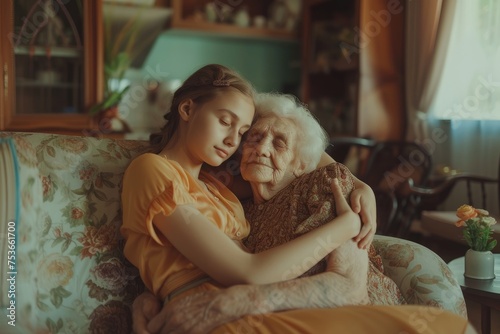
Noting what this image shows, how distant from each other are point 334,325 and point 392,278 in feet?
1.45

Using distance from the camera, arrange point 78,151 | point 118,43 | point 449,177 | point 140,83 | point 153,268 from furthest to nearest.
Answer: point 140,83, point 118,43, point 449,177, point 78,151, point 153,268

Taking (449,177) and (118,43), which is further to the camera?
(118,43)

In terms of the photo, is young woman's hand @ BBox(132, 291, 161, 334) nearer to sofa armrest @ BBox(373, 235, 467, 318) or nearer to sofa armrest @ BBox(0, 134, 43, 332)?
sofa armrest @ BBox(0, 134, 43, 332)

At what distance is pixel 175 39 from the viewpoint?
4348mm

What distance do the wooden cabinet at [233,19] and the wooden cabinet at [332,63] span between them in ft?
0.51

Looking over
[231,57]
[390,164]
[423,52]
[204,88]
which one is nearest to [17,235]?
[204,88]

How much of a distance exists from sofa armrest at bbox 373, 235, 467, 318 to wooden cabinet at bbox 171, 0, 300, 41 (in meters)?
2.90

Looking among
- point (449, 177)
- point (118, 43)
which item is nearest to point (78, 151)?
point (449, 177)

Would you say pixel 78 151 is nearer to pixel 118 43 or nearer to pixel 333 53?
pixel 118 43

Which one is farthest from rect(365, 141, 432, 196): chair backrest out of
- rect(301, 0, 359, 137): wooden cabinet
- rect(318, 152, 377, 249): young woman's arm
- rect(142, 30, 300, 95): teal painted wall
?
rect(318, 152, 377, 249): young woman's arm

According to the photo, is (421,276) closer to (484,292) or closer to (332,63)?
(484,292)

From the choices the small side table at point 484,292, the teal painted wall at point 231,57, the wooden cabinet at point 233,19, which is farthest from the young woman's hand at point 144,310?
the teal painted wall at point 231,57

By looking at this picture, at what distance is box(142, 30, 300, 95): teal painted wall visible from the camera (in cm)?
430

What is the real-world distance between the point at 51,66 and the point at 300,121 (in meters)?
2.52
